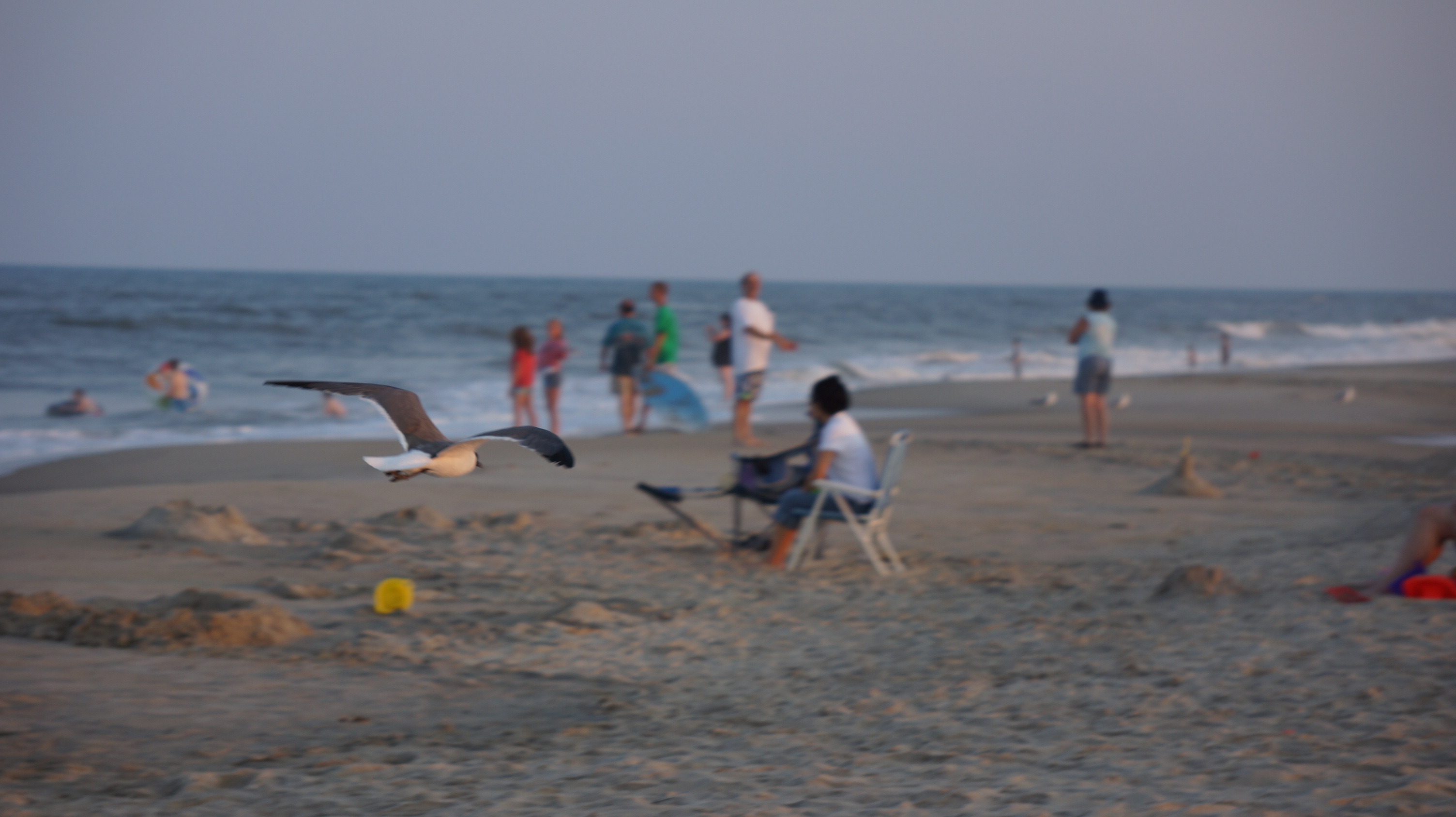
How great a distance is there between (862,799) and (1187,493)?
6.32 meters

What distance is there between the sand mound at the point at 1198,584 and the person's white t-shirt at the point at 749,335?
5641mm

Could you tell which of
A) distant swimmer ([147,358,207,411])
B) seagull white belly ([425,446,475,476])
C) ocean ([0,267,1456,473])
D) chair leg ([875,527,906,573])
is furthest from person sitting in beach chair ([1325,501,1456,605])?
distant swimmer ([147,358,207,411])

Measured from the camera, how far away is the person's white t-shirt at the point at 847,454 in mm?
6289

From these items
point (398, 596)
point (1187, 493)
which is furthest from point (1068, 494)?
point (398, 596)

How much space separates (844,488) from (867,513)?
1.16ft

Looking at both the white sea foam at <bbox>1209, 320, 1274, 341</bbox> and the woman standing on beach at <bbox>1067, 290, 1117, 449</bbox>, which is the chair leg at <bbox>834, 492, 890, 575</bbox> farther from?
the white sea foam at <bbox>1209, 320, 1274, 341</bbox>

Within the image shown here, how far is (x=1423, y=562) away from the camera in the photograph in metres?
4.96

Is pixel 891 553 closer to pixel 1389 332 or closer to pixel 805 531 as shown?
pixel 805 531

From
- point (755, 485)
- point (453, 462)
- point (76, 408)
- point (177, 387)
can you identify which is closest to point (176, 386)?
point (177, 387)

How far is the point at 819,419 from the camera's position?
255 inches

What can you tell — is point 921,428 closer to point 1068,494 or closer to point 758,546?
point 1068,494

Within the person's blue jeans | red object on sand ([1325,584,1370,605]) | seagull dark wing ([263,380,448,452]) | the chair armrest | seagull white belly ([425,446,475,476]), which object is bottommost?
red object on sand ([1325,584,1370,605])

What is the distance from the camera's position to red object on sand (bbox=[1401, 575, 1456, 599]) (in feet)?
16.0

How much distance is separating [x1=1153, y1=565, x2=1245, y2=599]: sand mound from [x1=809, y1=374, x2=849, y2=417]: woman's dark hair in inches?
77.3
